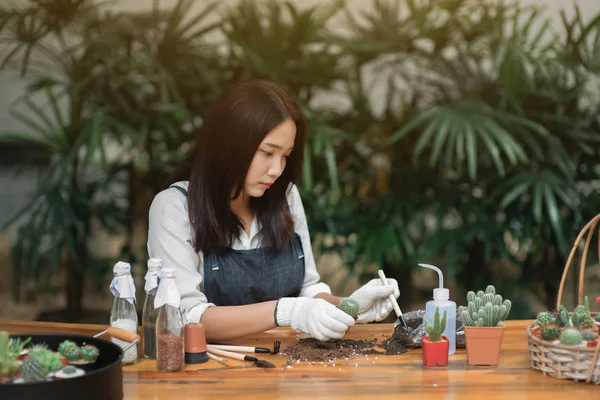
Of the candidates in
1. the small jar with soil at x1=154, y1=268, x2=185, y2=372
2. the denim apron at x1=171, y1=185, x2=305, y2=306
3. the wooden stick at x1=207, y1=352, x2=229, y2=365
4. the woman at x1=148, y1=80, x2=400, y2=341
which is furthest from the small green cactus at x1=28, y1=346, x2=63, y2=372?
the denim apron at x1=171, y1=185, x2=305, y2=306

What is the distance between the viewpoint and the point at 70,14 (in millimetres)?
4051

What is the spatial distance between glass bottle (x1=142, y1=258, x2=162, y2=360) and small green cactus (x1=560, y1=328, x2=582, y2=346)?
958mm

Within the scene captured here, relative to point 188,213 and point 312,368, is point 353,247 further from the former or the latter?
point 312,368

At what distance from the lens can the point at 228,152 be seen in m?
2.26

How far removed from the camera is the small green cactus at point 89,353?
1.62m

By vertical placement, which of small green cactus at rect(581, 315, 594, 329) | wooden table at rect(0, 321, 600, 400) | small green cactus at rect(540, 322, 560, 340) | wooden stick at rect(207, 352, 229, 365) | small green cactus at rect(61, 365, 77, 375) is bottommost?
wooden table at rect(0, 321, 600, 400)

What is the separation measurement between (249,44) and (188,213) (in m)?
1.90

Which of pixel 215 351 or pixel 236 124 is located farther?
pixel 236 124

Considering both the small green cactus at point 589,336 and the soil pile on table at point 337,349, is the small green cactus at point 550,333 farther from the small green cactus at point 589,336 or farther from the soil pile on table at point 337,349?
the soil pile on table at point 337,349

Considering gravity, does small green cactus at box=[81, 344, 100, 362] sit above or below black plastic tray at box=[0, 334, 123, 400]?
above

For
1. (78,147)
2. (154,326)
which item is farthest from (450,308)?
(78,147)

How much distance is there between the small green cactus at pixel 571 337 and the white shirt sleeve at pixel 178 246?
3.15 feet

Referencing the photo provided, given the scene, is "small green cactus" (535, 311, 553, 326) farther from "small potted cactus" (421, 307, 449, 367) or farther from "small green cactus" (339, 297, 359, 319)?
"small green cactus" (339, 297, 359, 319)

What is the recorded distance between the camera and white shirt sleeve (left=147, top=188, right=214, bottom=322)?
2186mm
